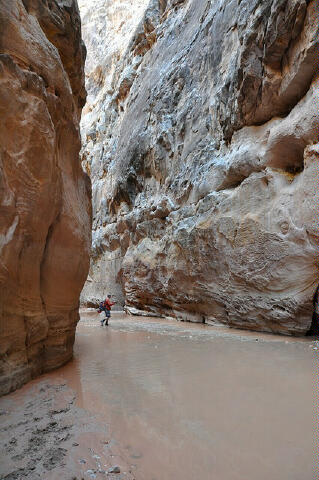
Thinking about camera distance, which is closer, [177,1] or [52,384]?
[52,384]

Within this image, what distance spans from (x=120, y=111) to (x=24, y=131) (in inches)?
767

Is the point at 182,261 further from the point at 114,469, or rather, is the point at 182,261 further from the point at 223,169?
the point at 114,469

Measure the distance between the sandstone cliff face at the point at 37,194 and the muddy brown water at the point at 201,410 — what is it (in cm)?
62

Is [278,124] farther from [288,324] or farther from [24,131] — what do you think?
[24,131]

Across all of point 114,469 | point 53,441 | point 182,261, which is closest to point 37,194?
point 53,441

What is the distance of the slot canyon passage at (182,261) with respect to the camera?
7.81 feet

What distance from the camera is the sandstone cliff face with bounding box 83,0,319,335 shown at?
21.6ft

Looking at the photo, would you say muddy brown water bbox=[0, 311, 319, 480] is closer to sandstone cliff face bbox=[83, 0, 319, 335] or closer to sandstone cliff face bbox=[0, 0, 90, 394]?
sandstone cliff face bbox=[0, 0, 90, 394]

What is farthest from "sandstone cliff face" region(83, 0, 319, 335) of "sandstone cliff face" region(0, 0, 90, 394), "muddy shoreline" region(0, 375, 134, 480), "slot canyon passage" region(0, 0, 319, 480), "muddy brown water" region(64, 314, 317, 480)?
"muddy shoreline" region(0, 375, 134, 480)

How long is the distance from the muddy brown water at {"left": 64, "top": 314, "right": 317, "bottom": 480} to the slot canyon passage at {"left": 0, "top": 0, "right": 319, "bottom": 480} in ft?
0.06

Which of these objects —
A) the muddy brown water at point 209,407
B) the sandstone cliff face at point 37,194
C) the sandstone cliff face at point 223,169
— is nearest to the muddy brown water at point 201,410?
the muddy brown water at point 209,407

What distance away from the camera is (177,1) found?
16.0 meters

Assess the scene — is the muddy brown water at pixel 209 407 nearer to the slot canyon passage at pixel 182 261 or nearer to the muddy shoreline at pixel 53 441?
the slot canyon passage at pixel 182 261

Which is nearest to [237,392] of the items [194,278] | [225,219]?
[225,219]
